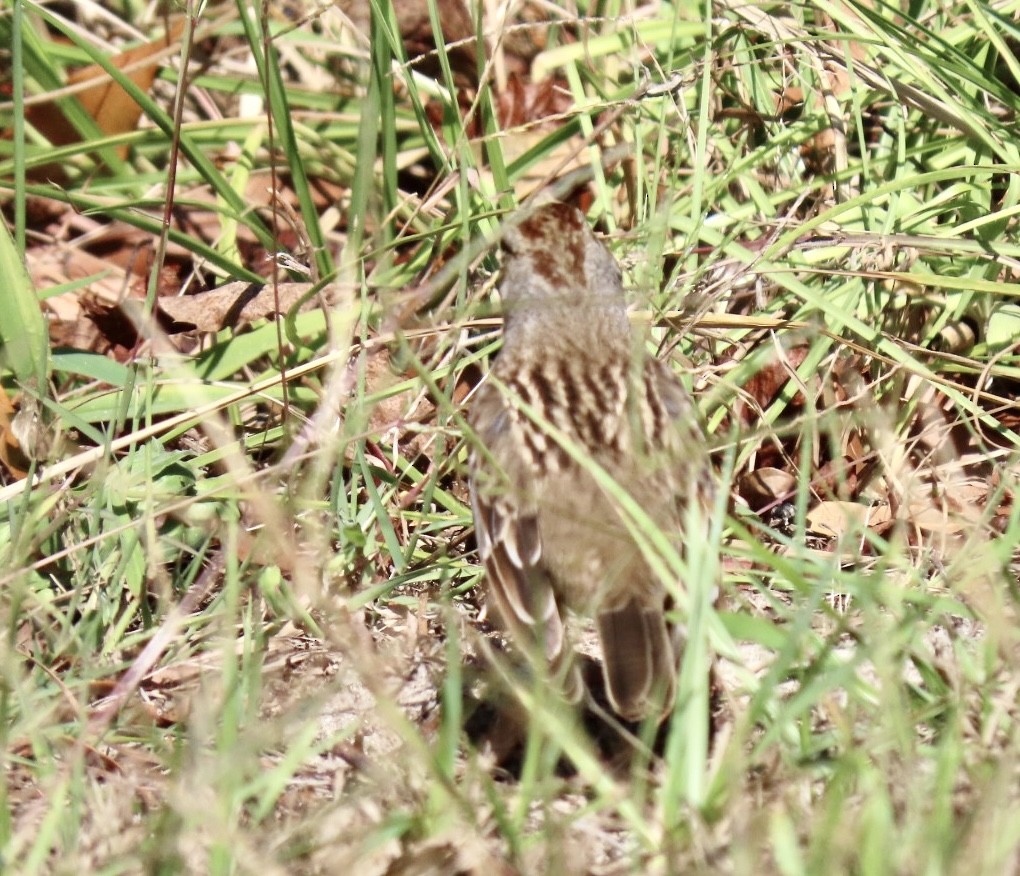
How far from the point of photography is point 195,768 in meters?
3.04

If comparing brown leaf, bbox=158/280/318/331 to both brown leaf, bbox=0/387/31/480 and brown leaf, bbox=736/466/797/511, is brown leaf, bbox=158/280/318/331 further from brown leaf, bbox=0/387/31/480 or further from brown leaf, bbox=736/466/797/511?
brown leaf, bbox=736/466/797/511

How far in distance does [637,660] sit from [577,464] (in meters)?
0.68

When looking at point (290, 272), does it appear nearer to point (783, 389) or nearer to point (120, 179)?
point (120, 179)

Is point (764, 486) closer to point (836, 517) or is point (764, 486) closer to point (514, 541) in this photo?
point (836, 517)

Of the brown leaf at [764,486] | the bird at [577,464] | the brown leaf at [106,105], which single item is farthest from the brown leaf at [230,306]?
the brown leaf at [764,486]

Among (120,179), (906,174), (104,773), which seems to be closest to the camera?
(104,773)

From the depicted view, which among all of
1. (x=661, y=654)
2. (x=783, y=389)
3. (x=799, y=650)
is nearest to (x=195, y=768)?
(x=661, y=654)

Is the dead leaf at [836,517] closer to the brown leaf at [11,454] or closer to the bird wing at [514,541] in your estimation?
the bird wing at [514,541]

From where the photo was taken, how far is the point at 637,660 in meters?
3.32

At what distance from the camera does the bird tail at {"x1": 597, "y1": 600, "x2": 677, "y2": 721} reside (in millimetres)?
3238

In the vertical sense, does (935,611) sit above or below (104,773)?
above

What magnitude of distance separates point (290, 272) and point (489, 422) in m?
1.51

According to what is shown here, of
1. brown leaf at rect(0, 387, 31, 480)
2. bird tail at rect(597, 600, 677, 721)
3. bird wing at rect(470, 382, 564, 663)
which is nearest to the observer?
bird tail at rect(597, 600, 677, 721)

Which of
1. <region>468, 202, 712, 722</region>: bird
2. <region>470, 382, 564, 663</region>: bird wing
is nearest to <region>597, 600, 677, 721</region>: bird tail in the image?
<region>468, 202, 712, 722</region>: bird
